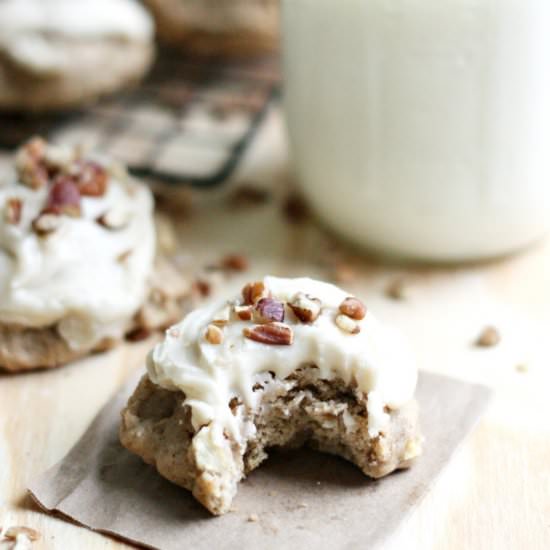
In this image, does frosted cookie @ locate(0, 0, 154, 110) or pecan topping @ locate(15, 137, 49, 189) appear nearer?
pecan topping @ locate(15, 137, 49, 189)

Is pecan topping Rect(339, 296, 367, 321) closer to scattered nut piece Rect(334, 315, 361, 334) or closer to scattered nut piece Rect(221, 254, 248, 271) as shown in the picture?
scattered nut piece Rect(334, 315, 361, 334)

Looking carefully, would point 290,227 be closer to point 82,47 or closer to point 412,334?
point 412,334

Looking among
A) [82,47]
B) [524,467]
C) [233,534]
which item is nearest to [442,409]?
[524,467]

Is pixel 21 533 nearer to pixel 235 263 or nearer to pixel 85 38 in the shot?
pixel 235 263

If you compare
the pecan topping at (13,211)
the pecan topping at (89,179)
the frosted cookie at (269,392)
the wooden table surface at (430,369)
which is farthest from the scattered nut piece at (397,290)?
the pecan topping at (13,211)

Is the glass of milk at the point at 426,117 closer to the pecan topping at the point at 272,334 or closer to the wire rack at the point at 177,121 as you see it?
the wire rack at the point at 177,121

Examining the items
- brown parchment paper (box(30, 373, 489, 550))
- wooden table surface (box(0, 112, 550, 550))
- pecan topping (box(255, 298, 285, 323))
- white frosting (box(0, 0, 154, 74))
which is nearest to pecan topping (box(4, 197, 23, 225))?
wooden table surface (box(0, 112, 550, 550))

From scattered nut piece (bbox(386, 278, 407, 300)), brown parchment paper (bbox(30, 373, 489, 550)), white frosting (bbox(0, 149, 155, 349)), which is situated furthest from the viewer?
scattered nut piece (bbox(386, 278, 407, 300))
